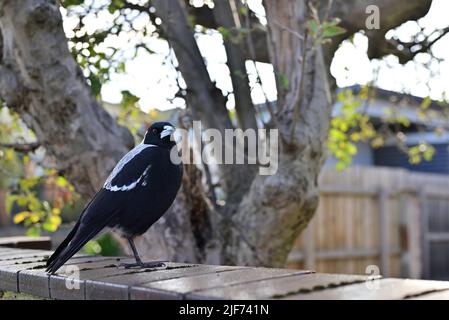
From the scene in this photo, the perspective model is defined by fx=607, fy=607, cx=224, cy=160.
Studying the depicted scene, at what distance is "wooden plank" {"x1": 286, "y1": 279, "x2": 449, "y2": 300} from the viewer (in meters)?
1.52

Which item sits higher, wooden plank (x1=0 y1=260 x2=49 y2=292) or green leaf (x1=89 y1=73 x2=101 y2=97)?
green leaf (x1=89 y1=73 x2=101 y2=97)

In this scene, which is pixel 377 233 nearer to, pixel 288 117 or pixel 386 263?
pixel 386 263

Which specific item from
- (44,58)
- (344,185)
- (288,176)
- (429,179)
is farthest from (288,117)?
(429,179)

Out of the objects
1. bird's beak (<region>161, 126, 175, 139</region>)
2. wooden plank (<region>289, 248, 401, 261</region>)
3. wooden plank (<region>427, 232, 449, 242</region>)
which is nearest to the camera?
bird's beak (<region>161, 126, 175, 139</region>)

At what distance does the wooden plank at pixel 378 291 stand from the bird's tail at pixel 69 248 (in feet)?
2.96

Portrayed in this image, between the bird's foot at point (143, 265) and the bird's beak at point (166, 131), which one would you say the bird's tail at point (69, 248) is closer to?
the bird's foot at point (143, 265)

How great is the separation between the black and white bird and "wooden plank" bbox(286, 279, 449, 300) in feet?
2.81

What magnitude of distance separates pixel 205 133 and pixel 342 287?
7.86 feet

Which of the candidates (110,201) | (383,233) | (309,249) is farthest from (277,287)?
(383,233)

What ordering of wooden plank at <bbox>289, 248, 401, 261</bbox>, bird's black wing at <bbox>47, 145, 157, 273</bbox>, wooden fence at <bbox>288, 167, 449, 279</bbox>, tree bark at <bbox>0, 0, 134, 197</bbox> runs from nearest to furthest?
bird's black wing at <bbox>47, 145, 157, 273</bbox>
tree bark at <bbox>0, 0, 134, 197</bbox>
wooden plank at <bbox>289, 248, 401, 261</bbox>
wooden fence at <bbox>288, 167, 449, 279</bbox>

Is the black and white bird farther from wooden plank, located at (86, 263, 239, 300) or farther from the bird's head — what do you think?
wooden plank, located at (86, 263, 239, 300)

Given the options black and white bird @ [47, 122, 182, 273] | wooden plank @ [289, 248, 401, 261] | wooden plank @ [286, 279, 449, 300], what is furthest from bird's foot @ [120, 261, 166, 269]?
wooden plank @ [289, 248, 401, 261]

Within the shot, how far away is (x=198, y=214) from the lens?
148 inches

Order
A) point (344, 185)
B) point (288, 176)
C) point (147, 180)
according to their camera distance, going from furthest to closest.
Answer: point (344, 185) → point (288, 176) → point (147, 180)
